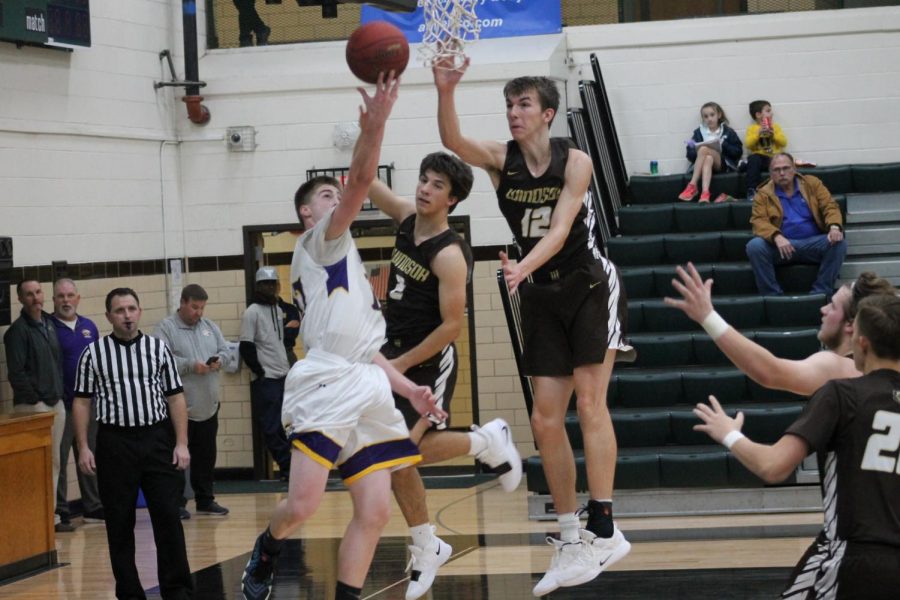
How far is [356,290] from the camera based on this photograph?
16.7 feet

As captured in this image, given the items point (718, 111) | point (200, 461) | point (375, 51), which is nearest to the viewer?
point (375, 51)

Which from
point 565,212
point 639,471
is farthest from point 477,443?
point 639,471

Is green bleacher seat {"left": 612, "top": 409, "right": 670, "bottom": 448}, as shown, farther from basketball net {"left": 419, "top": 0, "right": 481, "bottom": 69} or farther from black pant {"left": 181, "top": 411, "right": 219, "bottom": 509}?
basketball net {"left": 419, "top": 0, "right": 481, "bottom": 69}

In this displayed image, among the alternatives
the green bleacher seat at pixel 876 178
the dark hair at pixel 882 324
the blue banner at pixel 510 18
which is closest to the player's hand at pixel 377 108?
the dark hair at pixel 882 324

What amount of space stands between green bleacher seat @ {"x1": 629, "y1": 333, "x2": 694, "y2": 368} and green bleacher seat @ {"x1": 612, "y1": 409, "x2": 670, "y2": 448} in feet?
2.69

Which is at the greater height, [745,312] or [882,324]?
[882,324]

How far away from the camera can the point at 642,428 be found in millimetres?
9789

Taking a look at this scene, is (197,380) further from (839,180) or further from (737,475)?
(839,180)

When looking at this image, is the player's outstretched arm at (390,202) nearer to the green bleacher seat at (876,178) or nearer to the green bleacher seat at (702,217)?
the green bleacher seat at (702,217)

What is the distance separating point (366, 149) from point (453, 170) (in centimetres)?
102

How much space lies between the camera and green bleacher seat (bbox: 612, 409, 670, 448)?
977cm

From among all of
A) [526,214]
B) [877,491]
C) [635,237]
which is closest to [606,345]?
[526,214]

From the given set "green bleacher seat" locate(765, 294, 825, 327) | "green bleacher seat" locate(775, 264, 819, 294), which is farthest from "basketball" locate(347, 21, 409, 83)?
"green bleacher seat" locate(775, 264, 819, 294)

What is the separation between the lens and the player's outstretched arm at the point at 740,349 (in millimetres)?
4090
